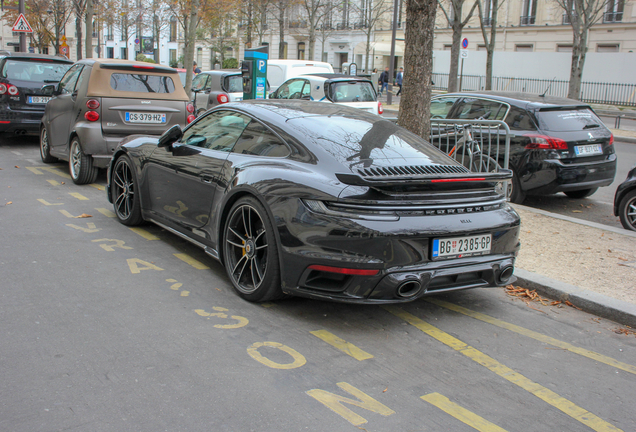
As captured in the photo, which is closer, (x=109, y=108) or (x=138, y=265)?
(x=138, y=265)

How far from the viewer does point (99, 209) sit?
7.25m

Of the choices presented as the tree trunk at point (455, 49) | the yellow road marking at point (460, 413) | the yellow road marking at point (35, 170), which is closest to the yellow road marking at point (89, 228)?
the yellow road marking at point (35, 170)

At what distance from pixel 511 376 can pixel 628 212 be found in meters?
4.93

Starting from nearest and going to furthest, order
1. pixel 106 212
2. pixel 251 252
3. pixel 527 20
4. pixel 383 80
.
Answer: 1. pixel 251 252
2. pixel 106 212
3. pixel 383 80
4. pixel 527 20

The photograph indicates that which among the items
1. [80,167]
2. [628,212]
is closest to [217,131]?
[80,167]

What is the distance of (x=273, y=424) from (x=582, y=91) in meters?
37.9

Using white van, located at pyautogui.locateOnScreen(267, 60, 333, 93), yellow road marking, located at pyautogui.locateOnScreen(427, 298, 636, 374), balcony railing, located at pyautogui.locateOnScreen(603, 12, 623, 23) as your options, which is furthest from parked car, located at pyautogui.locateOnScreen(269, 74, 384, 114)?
balcony railing, located at pyautogui.locateOnScreen(603, 12, 623, 23)

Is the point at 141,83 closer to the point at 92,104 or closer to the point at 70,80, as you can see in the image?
the point at 92,104

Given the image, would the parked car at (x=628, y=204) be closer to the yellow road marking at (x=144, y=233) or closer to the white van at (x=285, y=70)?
the yellow road marking at (x=144, y=233)

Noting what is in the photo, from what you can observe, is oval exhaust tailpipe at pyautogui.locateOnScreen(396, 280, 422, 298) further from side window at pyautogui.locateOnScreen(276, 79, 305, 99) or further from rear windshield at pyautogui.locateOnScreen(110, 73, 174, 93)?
side window at pyautogui.locateOnScreen(276, 79, 305, 99)

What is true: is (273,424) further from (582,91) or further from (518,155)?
(582,91)

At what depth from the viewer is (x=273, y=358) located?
11.5 ft

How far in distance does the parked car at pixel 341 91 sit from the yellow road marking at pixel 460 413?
37.9ft

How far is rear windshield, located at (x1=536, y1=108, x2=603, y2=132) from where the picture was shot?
830cm
